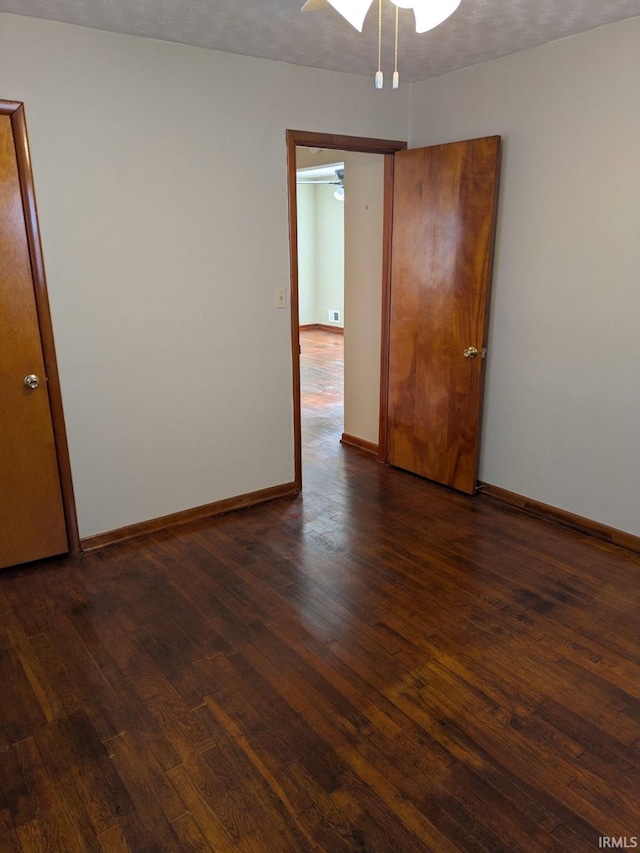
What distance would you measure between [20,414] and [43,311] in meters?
0.50

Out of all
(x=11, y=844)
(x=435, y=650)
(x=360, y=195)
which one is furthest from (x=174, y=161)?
(x=11, y=844)

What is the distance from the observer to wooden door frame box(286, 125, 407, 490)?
11.5ft

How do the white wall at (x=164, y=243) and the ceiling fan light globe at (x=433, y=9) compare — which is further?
the white wall at (x=164, y=243)

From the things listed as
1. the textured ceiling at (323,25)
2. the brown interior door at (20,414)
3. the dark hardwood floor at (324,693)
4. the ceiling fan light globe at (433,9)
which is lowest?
the dark hardwood floor at (324,693)

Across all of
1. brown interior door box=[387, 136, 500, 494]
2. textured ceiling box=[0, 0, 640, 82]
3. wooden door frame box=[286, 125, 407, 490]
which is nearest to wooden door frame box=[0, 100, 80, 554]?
textured ceiling box=[0, 0, 640, 82]

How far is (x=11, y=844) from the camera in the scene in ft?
5.40

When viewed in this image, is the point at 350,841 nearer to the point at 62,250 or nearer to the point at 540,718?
the point at 540,718

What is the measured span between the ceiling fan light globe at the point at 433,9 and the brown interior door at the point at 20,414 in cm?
182

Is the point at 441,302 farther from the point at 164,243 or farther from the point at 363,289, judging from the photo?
the point at 164,243

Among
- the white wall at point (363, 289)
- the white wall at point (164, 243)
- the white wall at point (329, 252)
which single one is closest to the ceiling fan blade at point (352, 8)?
the white wall at point (164, 243)

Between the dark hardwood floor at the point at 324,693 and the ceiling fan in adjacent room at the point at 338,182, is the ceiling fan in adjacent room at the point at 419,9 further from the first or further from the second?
the ceiling fan in adjacent room at the point at 338,182

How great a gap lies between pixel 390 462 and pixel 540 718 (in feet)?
8.16

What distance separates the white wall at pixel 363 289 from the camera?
14.0ft

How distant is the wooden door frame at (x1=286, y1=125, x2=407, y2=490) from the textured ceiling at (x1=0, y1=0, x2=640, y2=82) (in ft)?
1.32
